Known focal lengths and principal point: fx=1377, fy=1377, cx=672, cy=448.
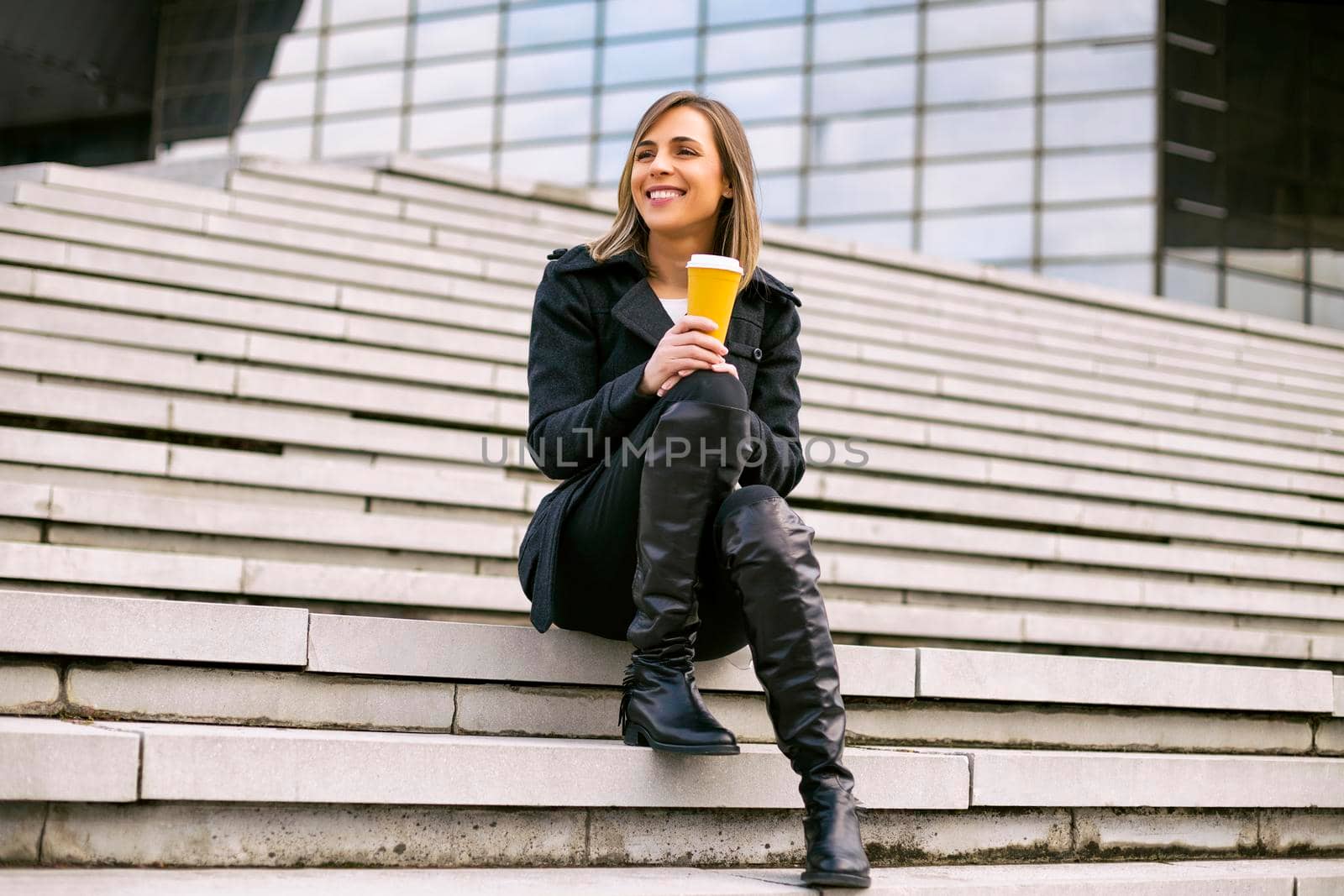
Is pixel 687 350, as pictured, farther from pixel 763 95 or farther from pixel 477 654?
pixel 763 95

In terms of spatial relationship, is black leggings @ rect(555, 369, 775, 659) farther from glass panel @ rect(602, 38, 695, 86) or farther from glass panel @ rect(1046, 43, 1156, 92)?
glass panel @ rect(602, 38, 695, 86)

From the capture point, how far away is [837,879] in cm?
215

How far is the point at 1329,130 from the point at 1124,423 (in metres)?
12.8

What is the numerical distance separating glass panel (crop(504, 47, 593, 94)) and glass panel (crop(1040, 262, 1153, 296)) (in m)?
7.14

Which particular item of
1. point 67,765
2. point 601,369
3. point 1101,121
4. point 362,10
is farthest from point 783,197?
point 67,765

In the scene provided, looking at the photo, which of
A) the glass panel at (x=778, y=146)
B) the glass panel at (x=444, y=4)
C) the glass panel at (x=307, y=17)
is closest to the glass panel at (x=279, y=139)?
the glass panel at (x=307, y=17)

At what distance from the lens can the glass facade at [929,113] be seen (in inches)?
687

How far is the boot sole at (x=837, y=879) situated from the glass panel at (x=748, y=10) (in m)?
18.1

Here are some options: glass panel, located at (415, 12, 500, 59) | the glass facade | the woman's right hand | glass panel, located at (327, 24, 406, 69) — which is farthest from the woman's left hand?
glass panel, located at (327, 24, 406, 69)

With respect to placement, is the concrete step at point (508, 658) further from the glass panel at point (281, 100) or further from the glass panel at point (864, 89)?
the glass panel at point (281, 100)

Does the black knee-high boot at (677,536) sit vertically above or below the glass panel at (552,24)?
below

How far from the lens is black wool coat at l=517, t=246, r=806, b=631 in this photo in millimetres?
2613

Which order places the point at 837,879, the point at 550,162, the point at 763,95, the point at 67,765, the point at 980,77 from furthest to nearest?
the point at 550,162, the point at 763,95, the point at 980,77, the point at 837,879, the point at 67,765

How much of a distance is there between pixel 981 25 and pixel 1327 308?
19.1 feet
